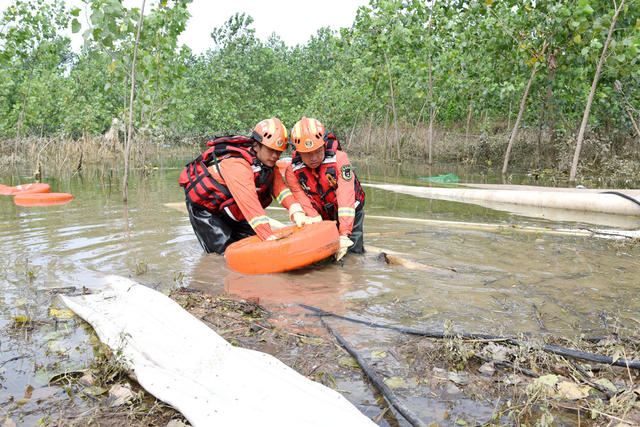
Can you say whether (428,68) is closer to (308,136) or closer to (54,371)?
(308,136)

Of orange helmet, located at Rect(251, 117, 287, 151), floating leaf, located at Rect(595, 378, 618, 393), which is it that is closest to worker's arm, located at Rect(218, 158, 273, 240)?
orange helmet, located at Rect(251, 117, 287, 151)

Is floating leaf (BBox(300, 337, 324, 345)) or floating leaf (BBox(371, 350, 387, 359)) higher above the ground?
floating leaf (BBox(300, 337, 324, 345))

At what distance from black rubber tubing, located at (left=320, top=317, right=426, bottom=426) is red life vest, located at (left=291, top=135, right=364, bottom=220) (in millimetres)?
2385

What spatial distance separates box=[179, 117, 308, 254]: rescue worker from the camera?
4.76 m

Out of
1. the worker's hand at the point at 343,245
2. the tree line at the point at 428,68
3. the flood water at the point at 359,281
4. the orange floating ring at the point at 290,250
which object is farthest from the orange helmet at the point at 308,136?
the tree line at the point at 428,68

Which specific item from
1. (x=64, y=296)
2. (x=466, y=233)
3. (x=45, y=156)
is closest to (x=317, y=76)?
(x=45, y=156)

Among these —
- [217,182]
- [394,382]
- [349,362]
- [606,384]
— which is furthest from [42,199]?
[606,384]

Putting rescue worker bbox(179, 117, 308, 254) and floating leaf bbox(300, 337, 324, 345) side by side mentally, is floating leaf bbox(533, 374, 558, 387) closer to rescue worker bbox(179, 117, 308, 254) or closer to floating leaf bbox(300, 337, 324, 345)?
floating leaf bbox(300, 337, 324, 345)

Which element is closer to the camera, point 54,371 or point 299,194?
point 54,371

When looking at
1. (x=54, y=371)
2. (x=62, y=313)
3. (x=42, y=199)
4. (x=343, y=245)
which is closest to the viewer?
(x=54, y=371)

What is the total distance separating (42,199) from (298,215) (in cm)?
674

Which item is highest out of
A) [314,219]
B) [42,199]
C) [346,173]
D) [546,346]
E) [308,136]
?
[308,136]

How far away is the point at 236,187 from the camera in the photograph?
4750 mm

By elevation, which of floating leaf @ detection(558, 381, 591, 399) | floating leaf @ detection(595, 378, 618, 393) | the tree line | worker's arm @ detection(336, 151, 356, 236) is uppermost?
the tree line
